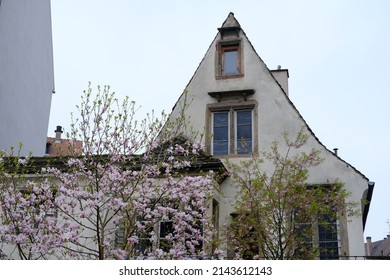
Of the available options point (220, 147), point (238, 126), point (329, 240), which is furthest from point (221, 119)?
point (329, 240)

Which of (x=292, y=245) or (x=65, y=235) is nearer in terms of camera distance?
(x=65, y=235)

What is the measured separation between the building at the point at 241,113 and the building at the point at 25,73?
7.79 meters

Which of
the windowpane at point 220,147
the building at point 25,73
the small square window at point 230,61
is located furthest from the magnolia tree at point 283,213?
the building at point 25,73

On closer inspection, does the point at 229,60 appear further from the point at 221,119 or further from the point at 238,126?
the point at 238,126

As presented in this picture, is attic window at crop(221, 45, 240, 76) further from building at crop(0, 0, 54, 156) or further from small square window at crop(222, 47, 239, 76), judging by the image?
building at crop(0, 0, 54, 156)

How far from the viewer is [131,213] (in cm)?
1153

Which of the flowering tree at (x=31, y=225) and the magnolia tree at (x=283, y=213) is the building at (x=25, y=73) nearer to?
the flowering tree at (x=31, y=225)

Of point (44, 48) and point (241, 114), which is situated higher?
point (44, 48)

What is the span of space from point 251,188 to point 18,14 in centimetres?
1382

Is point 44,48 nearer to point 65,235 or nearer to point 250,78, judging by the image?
point 250,78

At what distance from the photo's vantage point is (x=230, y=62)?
17438 mm
